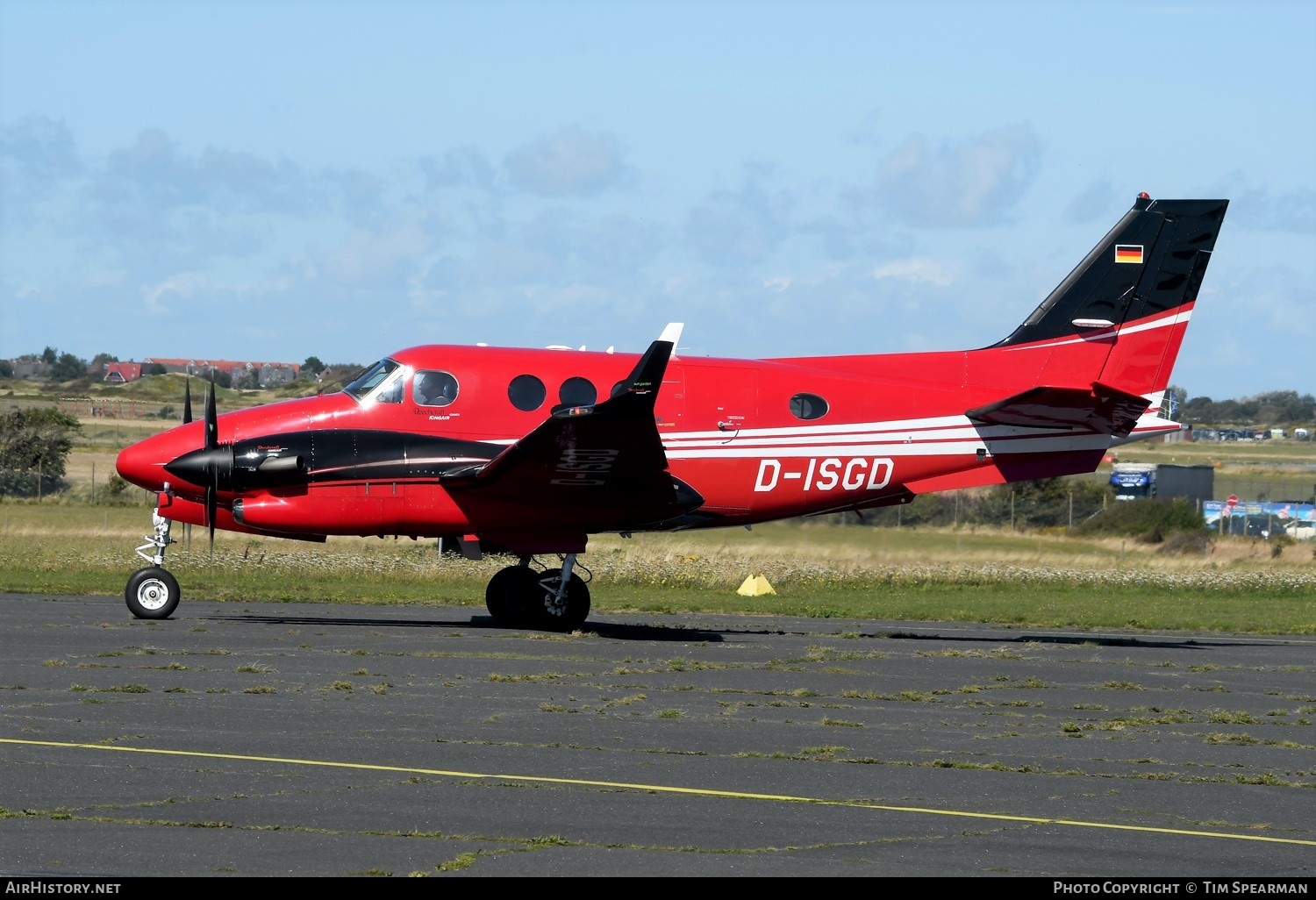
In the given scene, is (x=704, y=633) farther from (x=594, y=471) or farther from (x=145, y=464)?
(x=145, y=464)

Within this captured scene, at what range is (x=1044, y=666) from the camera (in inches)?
685

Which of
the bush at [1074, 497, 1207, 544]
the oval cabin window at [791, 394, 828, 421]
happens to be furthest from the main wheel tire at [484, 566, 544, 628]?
the bush at [1074, 497, 1207, 544]

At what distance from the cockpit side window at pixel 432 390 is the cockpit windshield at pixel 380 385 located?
204 mm

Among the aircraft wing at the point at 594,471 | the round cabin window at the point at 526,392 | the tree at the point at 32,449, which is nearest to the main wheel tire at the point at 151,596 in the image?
the aircraft wing at the point at 594,471

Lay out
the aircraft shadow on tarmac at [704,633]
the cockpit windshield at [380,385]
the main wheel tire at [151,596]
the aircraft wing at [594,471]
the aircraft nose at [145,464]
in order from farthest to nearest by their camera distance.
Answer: the aircraft shadow on tarmac at [704,633]
the cockpit windshield at [380,385]
the aircraft nose at [145,464]
the main wheel tire at [151,596]
the aircraft wing at [594,471]

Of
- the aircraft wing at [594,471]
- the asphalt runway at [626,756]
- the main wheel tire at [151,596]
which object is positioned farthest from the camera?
the main wheel tire at [151,596]

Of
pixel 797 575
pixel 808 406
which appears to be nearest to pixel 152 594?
pixel 808 406

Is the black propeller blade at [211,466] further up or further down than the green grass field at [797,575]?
further up

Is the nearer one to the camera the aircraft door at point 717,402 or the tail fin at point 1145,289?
the aircraft door at point 717,402

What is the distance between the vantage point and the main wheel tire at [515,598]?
19.6 m

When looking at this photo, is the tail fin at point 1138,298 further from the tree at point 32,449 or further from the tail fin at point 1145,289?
the tree at point 32,449

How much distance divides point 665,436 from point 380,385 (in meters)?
3.80

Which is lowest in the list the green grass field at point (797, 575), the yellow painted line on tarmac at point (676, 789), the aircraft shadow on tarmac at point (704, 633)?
the yellow painted line on tarmac at point (676, 789)

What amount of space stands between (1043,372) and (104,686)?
13411 mm
